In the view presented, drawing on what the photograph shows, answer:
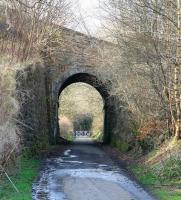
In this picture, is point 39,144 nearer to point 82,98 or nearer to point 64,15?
point 64,15

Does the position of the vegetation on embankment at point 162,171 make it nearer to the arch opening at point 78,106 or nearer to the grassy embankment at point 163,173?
the grassy embankment at point 163,173

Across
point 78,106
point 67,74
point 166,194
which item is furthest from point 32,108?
point 78,106

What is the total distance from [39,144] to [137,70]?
572 cm

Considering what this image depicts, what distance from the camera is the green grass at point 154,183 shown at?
12406mm

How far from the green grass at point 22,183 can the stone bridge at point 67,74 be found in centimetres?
512

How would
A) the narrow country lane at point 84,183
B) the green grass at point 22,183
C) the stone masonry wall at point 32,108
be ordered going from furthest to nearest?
1. the stone masonry wall at point 32,108
2. the narrow country lane at point 84,183
3. the green grass at point 22,183

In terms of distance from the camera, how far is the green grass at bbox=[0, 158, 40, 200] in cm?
1138

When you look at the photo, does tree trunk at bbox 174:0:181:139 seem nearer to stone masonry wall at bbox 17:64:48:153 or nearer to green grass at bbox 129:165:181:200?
green grass at bbox 129:165:181:200

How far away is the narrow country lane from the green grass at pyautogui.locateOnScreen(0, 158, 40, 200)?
23cm

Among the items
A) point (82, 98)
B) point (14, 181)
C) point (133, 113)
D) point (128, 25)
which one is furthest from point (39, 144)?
point (82, 98)

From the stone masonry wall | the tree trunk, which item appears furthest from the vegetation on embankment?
the stone masonry wall

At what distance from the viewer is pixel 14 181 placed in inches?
519

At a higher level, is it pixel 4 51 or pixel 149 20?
pixel 149 20

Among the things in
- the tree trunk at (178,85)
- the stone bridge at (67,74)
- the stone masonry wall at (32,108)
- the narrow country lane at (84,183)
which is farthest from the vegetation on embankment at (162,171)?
the stone bridge at (67,74)
